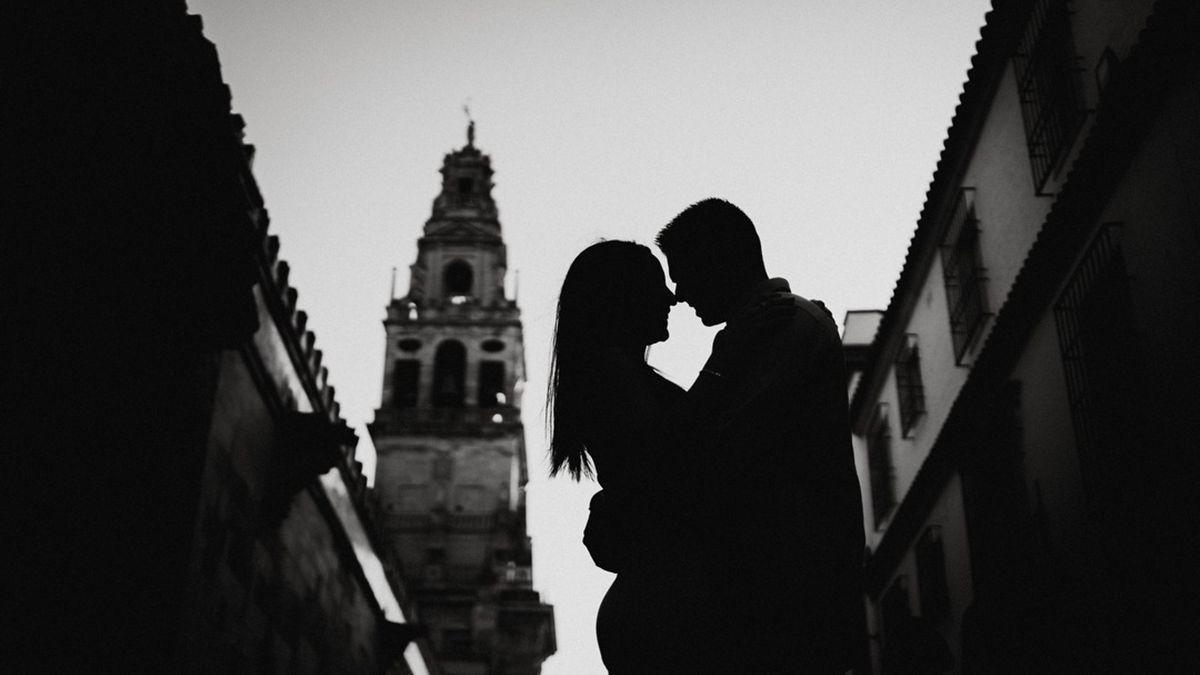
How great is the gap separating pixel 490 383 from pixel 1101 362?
43.2 m

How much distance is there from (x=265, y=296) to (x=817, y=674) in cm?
1260

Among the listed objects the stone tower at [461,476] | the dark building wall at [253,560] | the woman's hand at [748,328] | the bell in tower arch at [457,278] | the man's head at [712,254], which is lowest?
the woman's hand at [748,328]

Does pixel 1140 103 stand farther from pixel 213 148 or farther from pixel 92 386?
pixel 92 386

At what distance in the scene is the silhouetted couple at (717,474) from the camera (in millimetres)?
2576

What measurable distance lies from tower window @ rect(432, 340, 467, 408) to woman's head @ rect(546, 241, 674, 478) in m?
49.7

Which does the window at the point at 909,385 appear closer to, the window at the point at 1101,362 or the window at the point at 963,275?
the window at the point at 963,275

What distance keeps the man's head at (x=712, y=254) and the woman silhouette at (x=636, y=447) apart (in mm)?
65

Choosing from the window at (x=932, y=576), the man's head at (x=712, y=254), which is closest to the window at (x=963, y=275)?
the window at (x=932, y=576)

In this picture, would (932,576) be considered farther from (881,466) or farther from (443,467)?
(443,467)

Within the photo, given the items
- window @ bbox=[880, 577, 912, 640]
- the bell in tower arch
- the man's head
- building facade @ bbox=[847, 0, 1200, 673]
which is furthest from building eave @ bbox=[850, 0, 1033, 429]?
the bell in tower arch

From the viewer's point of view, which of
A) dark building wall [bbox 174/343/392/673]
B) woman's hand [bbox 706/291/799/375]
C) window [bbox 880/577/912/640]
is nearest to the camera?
woman's hand [bbox 706/291/799/375]

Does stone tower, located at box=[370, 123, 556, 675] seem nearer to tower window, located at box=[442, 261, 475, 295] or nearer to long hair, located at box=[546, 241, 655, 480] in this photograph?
tower window, located at box=[442, 261, 475, 295]

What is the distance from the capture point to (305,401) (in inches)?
655

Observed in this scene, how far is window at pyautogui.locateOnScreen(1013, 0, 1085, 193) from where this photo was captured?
11.9 m
